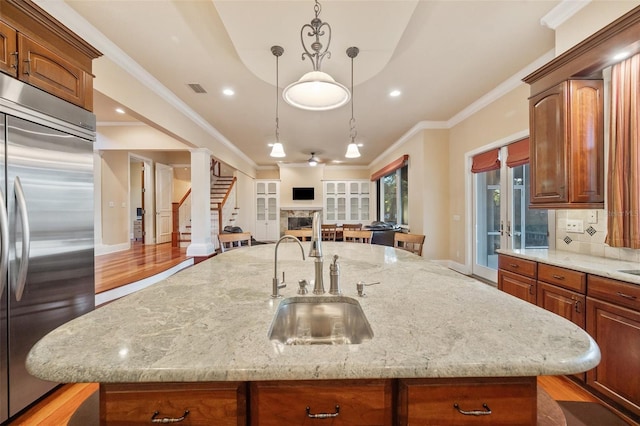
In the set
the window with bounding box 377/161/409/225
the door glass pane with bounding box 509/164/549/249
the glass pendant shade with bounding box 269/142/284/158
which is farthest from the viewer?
the window with bounding box 377/161/409/225

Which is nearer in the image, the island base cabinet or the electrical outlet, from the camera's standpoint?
the island base cabinet

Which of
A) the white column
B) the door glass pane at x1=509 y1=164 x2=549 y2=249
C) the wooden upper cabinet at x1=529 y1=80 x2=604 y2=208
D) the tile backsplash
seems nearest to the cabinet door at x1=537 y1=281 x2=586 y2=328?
the tile backsplash

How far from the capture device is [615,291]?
1603 millimetres

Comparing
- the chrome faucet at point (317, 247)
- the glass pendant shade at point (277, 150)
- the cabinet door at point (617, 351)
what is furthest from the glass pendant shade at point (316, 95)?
the cabinet door at point (617, 351)

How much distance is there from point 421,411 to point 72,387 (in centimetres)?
251

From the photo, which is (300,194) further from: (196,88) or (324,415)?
(324,415)

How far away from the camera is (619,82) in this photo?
186 centimetres

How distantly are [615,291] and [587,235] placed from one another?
2.92 ft

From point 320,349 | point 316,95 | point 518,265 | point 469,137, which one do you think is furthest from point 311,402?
point 469,137

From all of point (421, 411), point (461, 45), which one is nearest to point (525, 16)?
point (461, 45)

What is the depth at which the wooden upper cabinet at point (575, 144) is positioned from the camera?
6.77 feet

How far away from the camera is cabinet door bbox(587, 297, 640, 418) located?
1506 millimetres

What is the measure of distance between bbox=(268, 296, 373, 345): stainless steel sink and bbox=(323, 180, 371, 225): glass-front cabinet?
807 cm

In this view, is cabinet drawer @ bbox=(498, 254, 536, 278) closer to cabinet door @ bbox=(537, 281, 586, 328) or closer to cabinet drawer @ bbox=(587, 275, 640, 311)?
cabinet door @ bbox=(537, 281, 586, 328)
